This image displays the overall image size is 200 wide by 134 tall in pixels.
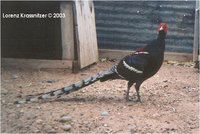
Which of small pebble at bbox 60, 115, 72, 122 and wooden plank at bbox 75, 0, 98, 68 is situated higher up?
wooden plank at bbox 75, 0, 98, 68

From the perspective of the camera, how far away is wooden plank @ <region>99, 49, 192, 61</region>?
1014 cm

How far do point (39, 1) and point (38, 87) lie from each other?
1.96 meters

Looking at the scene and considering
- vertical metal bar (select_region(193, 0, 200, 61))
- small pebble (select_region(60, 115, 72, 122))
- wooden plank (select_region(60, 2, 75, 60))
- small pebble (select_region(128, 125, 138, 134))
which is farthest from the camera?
vertical metal bar (select_region(193, 0, 200, 61))

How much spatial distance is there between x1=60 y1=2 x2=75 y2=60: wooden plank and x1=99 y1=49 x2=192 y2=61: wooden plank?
2.38m

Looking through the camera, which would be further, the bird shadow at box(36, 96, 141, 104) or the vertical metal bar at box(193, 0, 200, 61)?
the vertical metal bar at box(193, 0, 200, 61)

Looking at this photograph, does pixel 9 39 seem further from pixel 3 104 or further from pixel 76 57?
pixel 3 104

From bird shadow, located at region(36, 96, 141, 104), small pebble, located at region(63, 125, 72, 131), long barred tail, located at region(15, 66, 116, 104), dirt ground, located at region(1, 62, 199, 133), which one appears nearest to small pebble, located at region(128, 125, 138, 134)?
dirt ground, located at region(1, 62, 199, 133)

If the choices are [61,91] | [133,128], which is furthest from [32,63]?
[133,128]

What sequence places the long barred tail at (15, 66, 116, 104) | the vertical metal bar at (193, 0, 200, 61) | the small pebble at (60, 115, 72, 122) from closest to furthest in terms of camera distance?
the small pebble at (60, 115, 72, 122), the long barred tail at (15, 66, 116, 104), the vertical metal bar at (193, 0, 200, 61)

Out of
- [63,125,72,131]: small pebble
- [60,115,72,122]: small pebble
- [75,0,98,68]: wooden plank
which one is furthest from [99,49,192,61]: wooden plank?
[63,125,72,131]: small pebble

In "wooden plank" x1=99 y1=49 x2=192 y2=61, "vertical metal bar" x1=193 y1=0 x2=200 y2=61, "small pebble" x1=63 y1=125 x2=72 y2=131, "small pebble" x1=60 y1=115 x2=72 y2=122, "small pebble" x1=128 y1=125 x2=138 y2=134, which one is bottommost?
"small pebble" x1=128 y1=125 x2=138 y2=134

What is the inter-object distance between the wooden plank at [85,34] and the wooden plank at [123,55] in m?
0.93

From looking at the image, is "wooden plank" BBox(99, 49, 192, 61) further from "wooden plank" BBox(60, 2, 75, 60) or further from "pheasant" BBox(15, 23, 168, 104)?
"pheasant" BBox(15, 23, 168, 104)

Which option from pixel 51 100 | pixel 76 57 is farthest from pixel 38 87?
pixel 76 57
